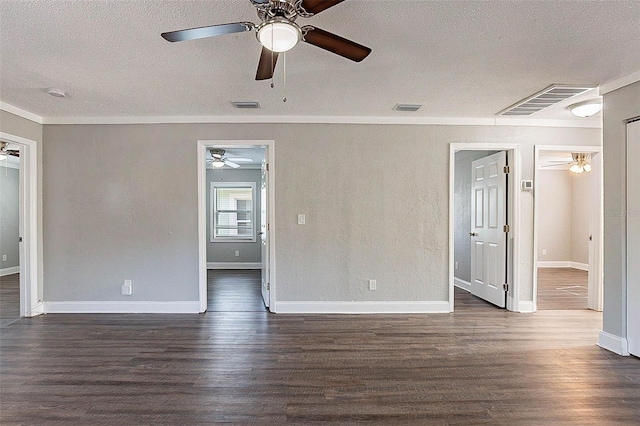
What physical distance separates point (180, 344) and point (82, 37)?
104 inches

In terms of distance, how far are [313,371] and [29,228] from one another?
3.91 meters

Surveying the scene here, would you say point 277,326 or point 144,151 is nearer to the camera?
point 277,326

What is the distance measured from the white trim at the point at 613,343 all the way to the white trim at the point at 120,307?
431cm

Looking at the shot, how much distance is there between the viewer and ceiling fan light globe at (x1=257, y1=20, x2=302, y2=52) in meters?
1.74

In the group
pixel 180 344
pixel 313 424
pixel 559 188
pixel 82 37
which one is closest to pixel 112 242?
pixel 180 344

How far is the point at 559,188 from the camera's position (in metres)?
8.55

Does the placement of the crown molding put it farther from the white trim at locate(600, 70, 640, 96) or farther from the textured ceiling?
the white trim at locate(600, 70, 640, 96)

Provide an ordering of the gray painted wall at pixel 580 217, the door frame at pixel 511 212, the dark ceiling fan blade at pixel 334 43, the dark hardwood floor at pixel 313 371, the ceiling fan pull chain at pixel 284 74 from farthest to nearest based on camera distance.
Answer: the gray painted wall at pixel 580 217
the door frame at pixel 511 212
the ceiling fan pull chain at pixel 284 74
the dark hardwood floor at pixel 313 371
the dark ceiling fan blade at pixel 334 43

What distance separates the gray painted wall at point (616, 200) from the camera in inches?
122

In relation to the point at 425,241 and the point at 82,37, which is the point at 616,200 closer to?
the point at 425,241

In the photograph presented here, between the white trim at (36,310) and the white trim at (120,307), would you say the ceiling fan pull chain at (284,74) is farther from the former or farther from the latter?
the white trim at (36,310)

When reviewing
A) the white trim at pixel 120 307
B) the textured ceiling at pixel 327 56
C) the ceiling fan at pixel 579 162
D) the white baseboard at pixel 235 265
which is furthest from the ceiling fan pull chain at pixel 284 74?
the ceiling fan at pixel 579 162

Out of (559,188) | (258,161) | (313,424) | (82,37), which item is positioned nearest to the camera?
(313,424)

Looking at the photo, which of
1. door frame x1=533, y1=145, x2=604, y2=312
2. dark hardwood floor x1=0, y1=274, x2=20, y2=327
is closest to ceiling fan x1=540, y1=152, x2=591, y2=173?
door frame x1=533, y1=145, x2=604, y2=312
